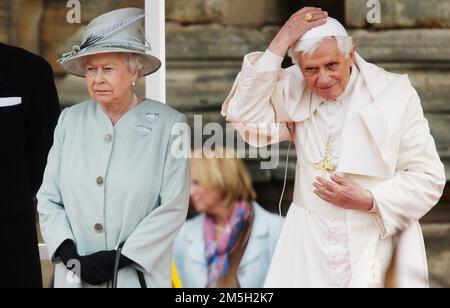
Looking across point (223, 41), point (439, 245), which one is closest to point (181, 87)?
point (223, 41)

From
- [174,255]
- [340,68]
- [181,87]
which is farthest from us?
[181,87]

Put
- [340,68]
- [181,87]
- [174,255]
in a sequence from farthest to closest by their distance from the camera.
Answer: [181,87]
[174,255]
[340,68]

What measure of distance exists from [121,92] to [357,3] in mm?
1275

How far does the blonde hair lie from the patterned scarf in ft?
0.30

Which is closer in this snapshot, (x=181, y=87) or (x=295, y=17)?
(x=295, y=17)

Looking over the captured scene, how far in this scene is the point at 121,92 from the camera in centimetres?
473

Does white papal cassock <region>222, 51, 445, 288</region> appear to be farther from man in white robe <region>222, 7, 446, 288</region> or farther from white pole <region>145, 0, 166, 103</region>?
white pole <region>145, 0, 166, 103</region>

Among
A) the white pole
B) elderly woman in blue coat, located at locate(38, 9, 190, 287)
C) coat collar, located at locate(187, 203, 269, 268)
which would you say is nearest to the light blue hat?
elderly woman in blue coat, located at locate(38, 9, 190, 287)

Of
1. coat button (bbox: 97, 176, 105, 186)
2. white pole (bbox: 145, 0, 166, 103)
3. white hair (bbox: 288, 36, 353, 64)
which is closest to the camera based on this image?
white hair (bbox: 288, 36, 353, 64)

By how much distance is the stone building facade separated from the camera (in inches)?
209

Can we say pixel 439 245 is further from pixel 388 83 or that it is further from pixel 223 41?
pixel 223 41

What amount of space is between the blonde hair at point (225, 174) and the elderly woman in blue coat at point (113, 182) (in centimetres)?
28

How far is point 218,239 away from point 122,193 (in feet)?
1.89
